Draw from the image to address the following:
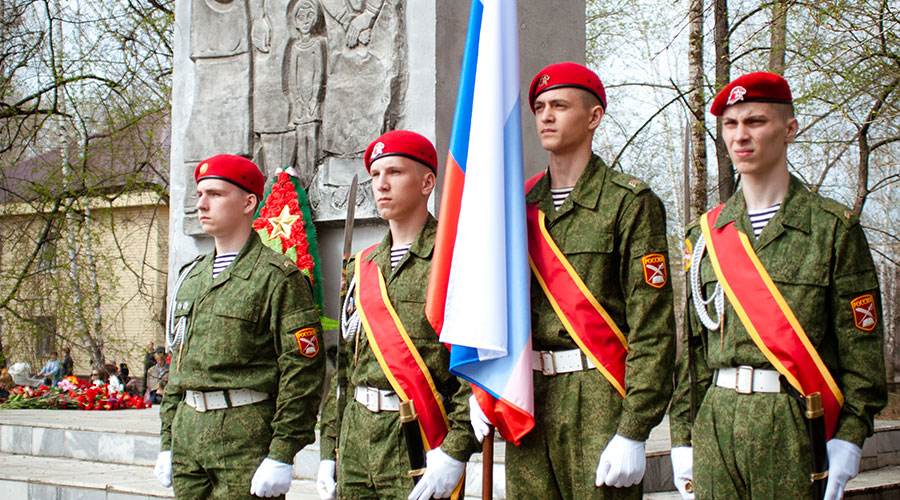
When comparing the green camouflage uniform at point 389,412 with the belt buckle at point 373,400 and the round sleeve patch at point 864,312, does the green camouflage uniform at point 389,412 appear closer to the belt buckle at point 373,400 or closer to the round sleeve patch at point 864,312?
the belt buckle at point 373,400

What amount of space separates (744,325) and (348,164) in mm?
4285

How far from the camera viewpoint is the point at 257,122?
23.9ft

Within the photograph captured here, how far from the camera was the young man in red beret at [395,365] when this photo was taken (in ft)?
11.2

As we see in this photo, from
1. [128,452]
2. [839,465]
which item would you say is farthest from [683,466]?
[128,452]

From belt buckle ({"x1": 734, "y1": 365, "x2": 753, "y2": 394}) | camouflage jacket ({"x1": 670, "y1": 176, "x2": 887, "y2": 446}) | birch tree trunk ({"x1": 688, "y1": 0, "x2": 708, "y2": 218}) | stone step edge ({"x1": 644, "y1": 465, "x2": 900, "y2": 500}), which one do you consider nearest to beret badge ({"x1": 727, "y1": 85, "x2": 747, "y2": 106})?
camouflage jacket ({"x1": 670, "y1": 176, "x2": 887, "y2": 446})

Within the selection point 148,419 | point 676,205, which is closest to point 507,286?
point 148,419

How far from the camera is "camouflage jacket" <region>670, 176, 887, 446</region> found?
2895 millimetres

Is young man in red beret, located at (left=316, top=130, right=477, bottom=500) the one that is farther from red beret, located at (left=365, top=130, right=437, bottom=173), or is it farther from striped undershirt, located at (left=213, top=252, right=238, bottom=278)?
striped undershirt, located at (left=213, top=252, right=238, bottom=278)

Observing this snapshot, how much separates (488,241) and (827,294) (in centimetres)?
108

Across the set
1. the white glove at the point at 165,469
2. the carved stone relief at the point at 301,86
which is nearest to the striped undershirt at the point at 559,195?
the white glove at the point at 165,469

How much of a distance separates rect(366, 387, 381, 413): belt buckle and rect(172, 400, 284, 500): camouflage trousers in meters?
0.49

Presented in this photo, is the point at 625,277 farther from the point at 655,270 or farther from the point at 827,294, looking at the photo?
the point at 827,294

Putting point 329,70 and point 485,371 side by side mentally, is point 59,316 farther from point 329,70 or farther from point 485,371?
point 485,371

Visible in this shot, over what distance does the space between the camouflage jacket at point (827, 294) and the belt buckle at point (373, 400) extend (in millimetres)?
1204
